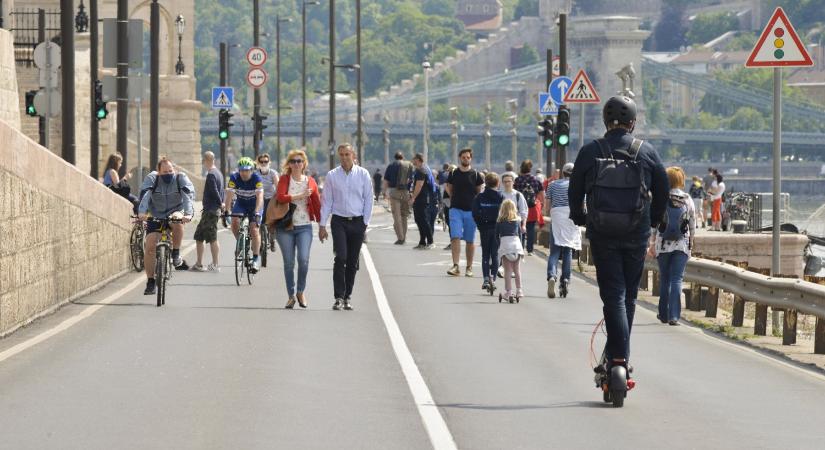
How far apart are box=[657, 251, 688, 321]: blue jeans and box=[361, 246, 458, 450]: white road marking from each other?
2.74 metres

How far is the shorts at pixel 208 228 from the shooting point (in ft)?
90.2

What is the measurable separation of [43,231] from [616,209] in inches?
322

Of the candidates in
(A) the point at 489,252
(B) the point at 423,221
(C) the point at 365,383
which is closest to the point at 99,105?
(B) the point at 423,221

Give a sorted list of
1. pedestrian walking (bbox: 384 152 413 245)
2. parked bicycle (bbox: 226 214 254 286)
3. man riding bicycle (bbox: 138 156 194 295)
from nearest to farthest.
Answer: man riding bicycle (bbox: 138 156 194 295), parked bicycle (bbox: 226 214 254 286), pedestrian walking (bbox: 384 152 413 245)

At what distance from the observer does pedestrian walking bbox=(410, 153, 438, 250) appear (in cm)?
3650

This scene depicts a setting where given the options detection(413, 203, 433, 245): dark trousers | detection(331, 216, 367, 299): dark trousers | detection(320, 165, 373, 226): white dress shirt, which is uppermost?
detection(320, 165, 373, 226): white dress shirt

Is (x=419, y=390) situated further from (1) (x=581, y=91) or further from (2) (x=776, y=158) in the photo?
(1) (x=581, y=91)

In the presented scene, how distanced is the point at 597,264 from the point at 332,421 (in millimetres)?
2082

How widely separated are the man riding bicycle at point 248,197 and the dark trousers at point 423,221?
968 cm

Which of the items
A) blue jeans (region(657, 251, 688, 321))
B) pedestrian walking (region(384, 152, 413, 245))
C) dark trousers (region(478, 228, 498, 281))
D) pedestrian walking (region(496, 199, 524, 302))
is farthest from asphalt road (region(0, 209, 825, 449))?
pedestrian walking (region(384, 152, 413, 245))

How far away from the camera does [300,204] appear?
838 inches

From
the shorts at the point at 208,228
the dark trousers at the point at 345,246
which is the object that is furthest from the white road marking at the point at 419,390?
the shorts at the point at 208,228

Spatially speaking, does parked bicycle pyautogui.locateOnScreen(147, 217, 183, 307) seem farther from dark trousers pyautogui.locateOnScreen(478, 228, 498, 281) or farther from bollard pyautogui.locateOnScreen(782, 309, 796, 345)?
bollard pyautogui.locateOnScreen(782, 309, 796, 345)

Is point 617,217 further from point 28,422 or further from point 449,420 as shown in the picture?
point 28,422
